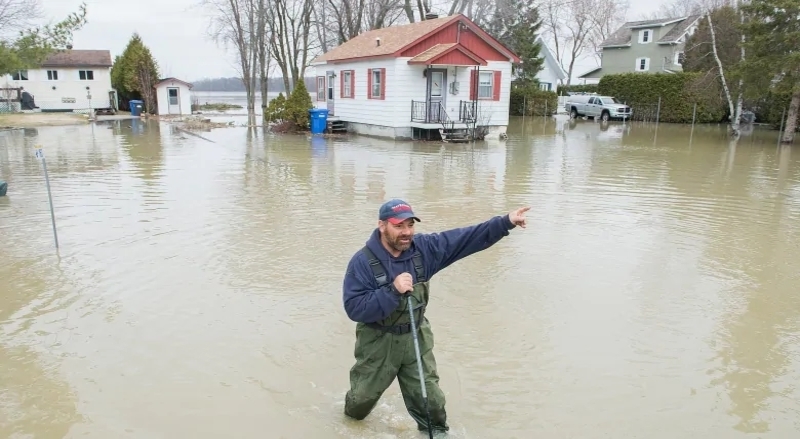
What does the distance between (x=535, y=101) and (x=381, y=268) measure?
39.8 m

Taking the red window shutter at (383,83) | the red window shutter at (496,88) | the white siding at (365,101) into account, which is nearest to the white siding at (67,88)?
the white siding at (365,101)

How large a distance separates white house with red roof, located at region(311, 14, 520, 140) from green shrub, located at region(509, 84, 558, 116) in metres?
16.6

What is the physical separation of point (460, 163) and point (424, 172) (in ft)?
6.91

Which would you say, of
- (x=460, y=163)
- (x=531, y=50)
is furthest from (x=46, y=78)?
(x=460, y=163)

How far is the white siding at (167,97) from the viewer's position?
37.9 meters

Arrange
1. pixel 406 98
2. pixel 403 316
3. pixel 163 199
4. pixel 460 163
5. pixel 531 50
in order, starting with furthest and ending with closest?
pixel 531 50 → pixel 406 98 → pixel 460 163 → pixel 163 199 → pixel 403 316

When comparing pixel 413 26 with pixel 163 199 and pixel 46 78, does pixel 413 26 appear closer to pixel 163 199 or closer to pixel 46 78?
pixel 163 199

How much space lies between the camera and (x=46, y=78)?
40.6 m

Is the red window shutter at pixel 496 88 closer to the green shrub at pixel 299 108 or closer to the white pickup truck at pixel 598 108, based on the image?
the green shrub at pixel 299 108

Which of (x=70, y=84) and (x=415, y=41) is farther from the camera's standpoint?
(x=70, y=84)

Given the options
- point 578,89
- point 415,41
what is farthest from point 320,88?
point 578,89

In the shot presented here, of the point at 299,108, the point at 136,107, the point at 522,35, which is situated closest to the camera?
the point at 299,108

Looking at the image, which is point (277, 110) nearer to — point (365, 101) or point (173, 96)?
point (365, 101)

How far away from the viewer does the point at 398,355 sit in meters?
3.58
